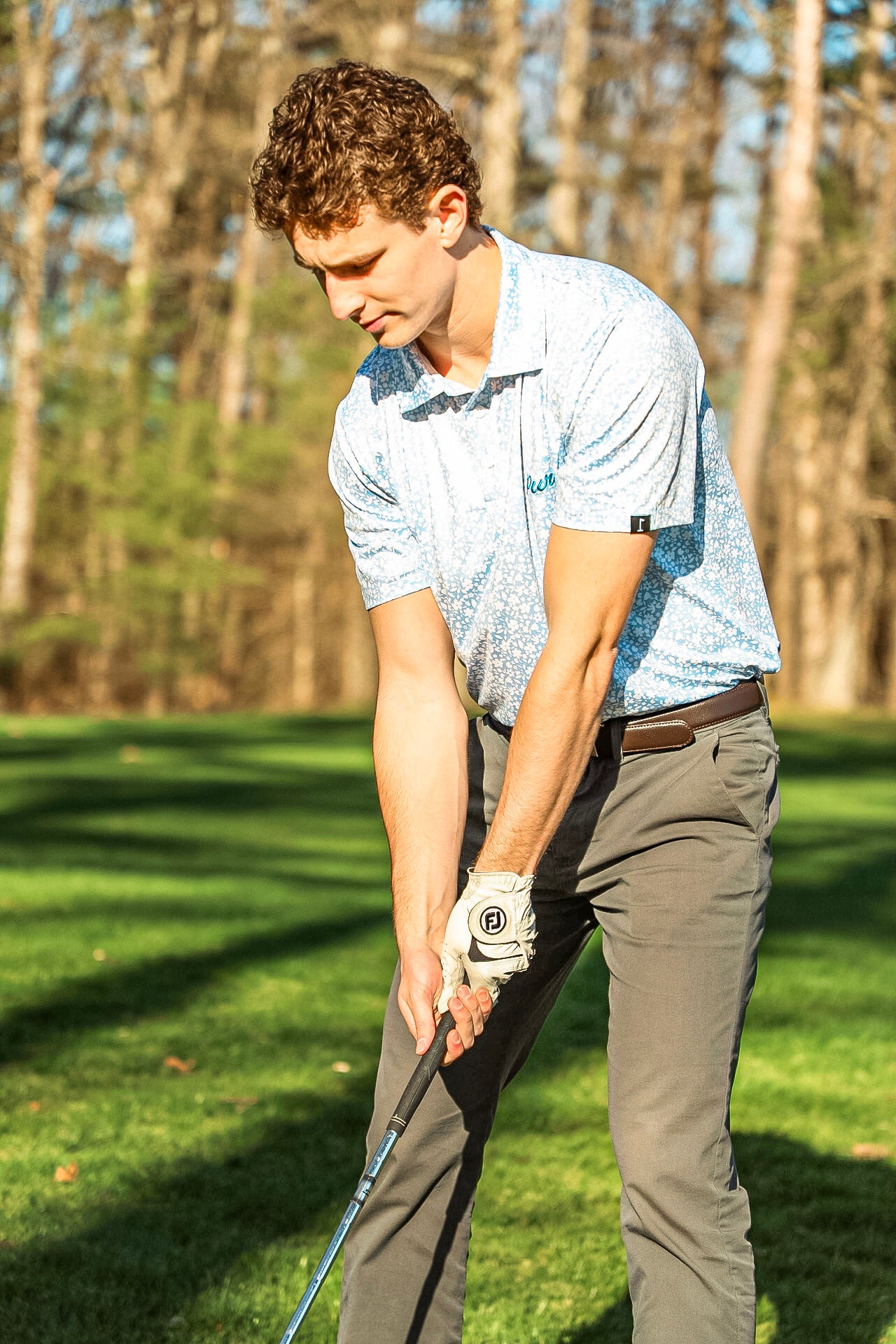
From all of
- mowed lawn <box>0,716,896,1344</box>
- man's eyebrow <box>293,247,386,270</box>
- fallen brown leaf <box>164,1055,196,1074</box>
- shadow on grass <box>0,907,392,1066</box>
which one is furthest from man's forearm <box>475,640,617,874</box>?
shadow on grass <box>0,907,392,1066</box>

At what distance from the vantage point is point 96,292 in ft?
93.8

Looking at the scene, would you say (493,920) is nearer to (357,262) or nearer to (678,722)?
(678,722)

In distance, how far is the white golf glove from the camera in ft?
7.97

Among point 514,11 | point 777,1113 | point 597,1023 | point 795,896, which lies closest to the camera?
point 777,1113

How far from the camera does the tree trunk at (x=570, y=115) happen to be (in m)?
23.8

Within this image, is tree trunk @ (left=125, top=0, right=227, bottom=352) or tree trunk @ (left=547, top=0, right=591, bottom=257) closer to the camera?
tree trunk @ (left=547, top=0, right=591, bottom=257)

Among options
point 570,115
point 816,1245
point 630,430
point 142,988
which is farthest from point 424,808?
point 570,115

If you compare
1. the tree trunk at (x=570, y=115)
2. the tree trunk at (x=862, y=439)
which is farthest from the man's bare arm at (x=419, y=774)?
the tree trunk at (x=570, y=115)

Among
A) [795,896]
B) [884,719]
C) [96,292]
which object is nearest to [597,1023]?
[795,896]

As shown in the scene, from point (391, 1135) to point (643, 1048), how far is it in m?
0.42

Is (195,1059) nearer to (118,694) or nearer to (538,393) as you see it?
(538,393)

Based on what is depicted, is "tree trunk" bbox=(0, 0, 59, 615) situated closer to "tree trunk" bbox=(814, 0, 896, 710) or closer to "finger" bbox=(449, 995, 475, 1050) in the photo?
"tree trunk" bbox=(814, 0, 896, 710)

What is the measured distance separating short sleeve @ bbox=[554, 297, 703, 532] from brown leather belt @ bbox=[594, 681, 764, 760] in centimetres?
32

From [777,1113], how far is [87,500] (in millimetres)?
23171
